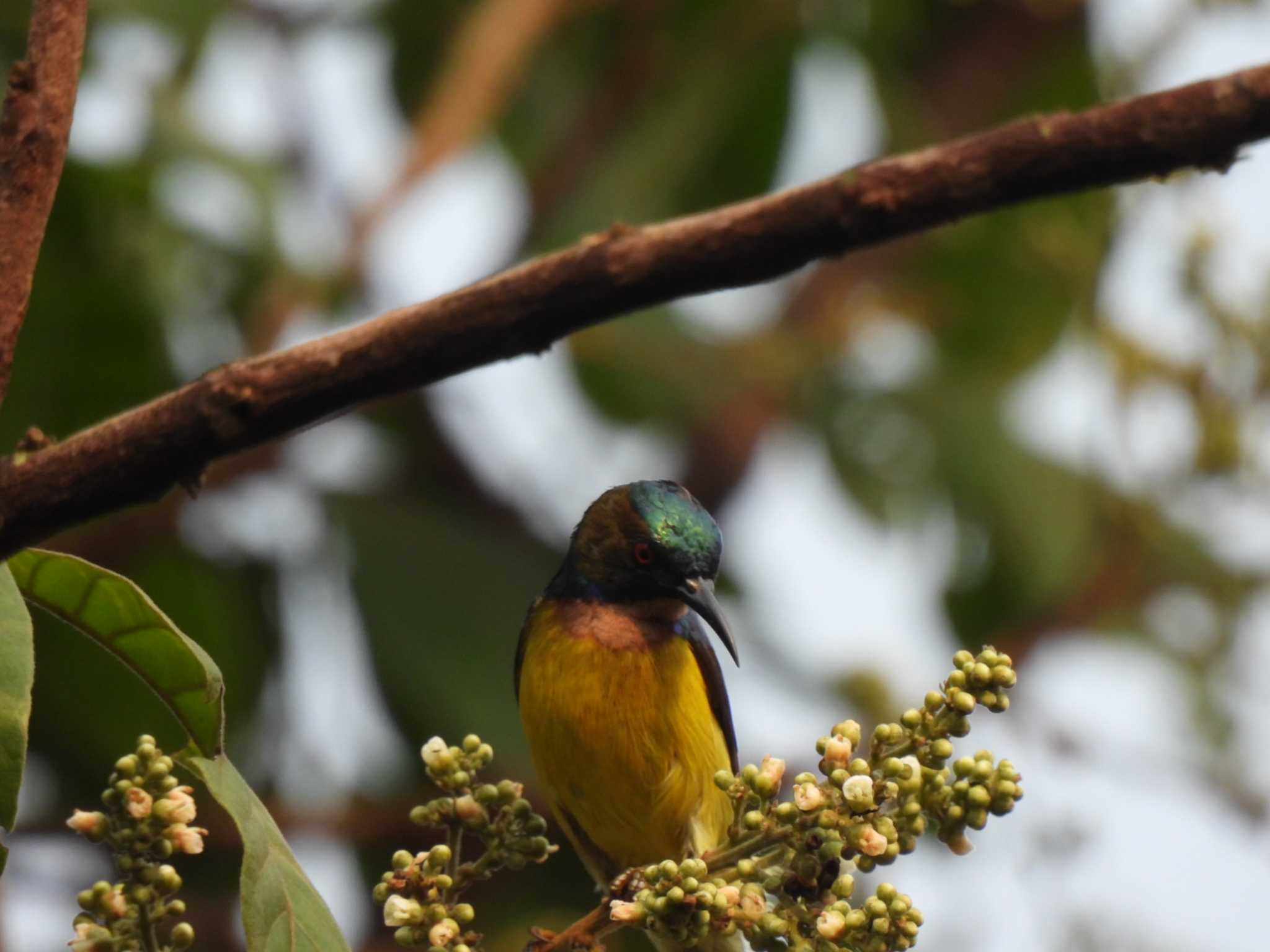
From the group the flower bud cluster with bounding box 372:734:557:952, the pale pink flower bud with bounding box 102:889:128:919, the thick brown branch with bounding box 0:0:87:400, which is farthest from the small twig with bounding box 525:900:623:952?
the thick brown branch with bounding box 0:0:87:400

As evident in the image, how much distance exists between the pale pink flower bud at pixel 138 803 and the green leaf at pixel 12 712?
0.11 m

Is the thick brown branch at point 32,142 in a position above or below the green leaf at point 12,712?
above

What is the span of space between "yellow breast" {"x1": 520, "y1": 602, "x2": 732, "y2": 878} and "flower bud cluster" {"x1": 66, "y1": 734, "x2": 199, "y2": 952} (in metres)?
1.78

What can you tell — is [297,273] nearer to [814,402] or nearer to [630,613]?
[814,402]

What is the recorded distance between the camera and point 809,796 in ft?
6.11

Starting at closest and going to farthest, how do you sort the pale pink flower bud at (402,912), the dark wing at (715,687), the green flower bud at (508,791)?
the pale pink flower bud at (402,912), the green flower bud at (508,791), the dark wing at (715,687)

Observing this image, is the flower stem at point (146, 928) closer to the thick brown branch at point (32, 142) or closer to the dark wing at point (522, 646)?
the thick brown branch at point (32, 142)

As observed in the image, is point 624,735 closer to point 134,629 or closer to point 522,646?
point 522,646

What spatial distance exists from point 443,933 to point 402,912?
8cm

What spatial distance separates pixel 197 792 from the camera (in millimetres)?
4406

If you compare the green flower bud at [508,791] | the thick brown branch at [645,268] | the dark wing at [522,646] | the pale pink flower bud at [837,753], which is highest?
the dark wing at [522,646]

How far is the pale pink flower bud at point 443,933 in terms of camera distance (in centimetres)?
186

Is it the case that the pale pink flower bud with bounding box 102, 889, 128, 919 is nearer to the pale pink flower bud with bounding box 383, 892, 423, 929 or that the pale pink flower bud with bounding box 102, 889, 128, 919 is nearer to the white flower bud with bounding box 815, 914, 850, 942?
the pale pink flower bud with bounding box 383, 892, 423, 929

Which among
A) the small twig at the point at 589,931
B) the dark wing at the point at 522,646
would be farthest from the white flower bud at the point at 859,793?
the dark wing at the point at 522,646
